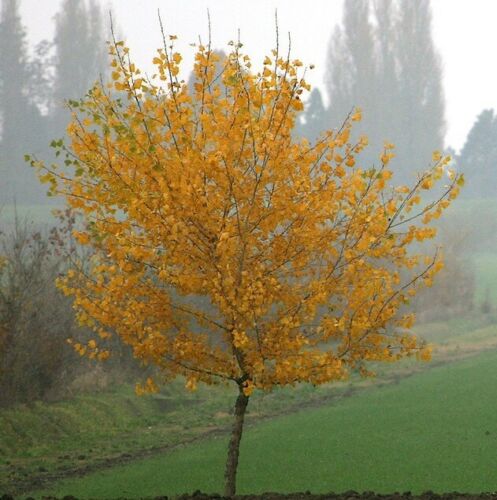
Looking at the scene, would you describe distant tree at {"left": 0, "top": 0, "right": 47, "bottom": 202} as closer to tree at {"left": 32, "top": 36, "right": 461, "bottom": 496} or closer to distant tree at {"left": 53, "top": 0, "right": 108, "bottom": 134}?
distant tree at {"left": 53, "top": 0, "right": 108, "bottom": 134}

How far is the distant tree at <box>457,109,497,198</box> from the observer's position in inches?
3332

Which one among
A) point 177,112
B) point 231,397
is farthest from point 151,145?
point 231,397

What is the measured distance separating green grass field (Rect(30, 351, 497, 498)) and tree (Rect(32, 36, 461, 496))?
3865 millimetres

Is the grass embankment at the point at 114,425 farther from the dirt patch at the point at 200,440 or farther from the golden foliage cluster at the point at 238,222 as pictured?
the golden foliage cluster at the point at 238,222

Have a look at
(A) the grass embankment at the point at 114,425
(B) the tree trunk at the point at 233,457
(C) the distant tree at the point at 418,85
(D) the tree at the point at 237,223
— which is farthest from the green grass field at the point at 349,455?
(C) the distant tree at the point at 418,85

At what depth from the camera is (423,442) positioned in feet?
55.6

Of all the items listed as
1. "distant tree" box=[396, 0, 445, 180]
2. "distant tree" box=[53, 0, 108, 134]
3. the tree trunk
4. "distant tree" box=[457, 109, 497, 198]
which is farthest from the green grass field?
"distant tree" box=[457, 109, 497, 198]

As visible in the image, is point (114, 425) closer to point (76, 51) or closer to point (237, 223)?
point (237, 223)

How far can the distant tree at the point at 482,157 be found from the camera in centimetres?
8462

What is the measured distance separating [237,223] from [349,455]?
7.54m

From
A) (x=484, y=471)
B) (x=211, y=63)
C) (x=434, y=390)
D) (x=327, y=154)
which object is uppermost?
(x=211, y=63)

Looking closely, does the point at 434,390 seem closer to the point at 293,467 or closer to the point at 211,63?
the point at 293,467

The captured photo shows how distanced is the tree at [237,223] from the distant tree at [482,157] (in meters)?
77.4

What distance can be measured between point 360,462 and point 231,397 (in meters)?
9.62
